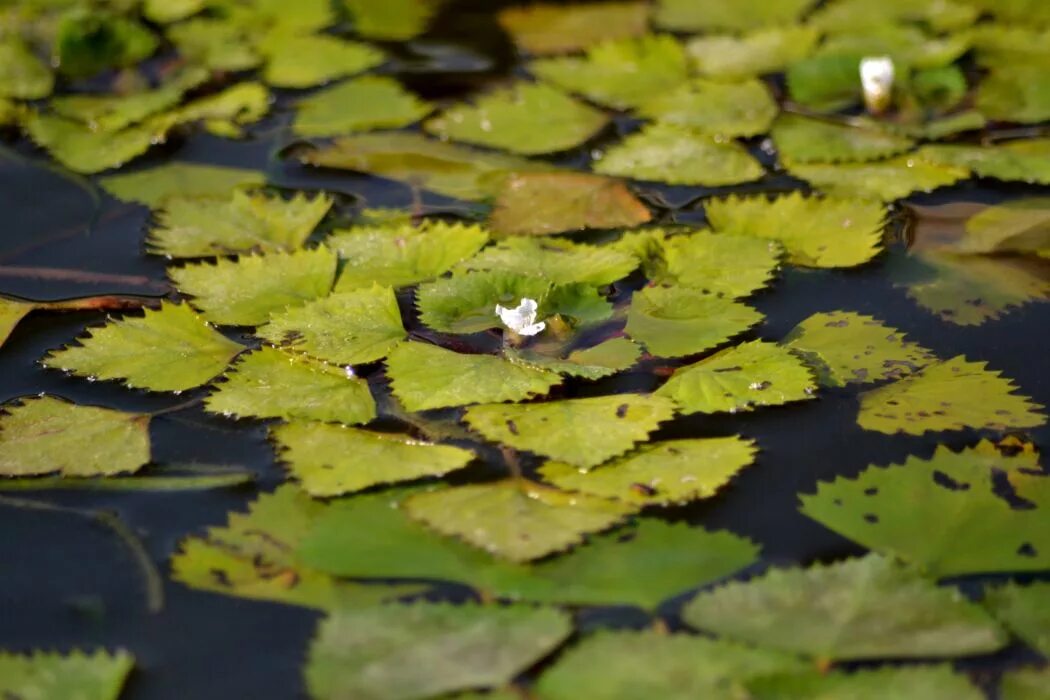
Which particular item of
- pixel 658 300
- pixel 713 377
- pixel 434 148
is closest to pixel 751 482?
pixel 713 377

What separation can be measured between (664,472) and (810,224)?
19.2 inches

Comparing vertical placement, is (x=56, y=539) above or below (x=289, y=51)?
below

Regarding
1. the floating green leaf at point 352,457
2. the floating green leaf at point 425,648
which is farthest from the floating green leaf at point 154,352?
the floating green leaf at point 425,648

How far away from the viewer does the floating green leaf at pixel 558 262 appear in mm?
1289

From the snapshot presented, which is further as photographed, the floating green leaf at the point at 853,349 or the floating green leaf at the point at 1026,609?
the floating green leaf at the point at 853,349

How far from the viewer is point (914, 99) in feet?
5.43

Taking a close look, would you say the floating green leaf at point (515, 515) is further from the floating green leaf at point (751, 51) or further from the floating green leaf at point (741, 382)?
the floating green leaf at point (751, 51)

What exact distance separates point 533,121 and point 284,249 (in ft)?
Result: 1.40

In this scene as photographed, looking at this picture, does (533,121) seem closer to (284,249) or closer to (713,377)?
(284,249)

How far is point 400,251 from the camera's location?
135 centimetres

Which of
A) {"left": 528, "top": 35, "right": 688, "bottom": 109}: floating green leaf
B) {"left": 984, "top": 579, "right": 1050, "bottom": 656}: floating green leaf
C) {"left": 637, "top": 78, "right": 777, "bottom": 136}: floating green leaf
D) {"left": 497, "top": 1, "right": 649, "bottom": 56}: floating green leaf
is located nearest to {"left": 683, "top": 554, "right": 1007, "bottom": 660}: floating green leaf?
{"left": 984, "top": 579, "right": 1050, "bottom": 656}: floating green leaf

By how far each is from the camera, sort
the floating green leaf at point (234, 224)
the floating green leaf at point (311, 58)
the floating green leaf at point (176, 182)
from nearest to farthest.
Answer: the floating green leaf at point (234, 224), the floating green leaf at point (176, 182), the floating green leaf at point (311, 58)

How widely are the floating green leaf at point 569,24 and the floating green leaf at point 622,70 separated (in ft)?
0.16

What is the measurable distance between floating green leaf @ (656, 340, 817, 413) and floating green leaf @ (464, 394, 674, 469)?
0.03 metres
